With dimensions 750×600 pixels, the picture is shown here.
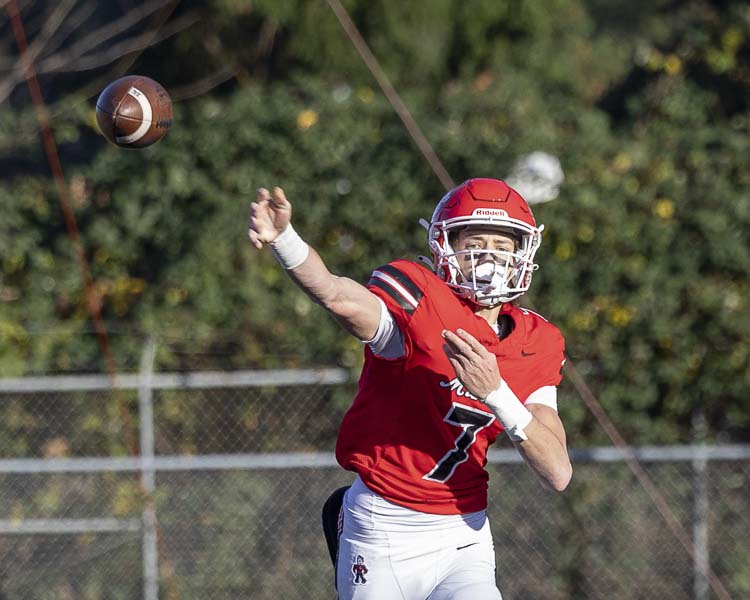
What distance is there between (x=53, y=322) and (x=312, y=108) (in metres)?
2.24

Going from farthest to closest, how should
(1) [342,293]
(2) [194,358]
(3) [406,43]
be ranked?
(3) [406,43] < (2) [194,358] < (1) [342,293]

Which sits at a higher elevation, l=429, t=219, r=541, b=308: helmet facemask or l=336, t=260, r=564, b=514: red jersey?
l=429, t=219, r=541, b=308: helmet facemask

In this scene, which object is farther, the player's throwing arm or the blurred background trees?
the blurred background trees

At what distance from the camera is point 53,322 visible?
7977 millimetres

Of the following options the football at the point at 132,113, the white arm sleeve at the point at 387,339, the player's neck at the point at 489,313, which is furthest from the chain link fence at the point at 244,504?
the white arm sleeve at the point at 387,339

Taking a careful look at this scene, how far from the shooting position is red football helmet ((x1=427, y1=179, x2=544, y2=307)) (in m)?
3.88

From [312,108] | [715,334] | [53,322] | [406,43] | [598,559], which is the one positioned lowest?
[598,559]

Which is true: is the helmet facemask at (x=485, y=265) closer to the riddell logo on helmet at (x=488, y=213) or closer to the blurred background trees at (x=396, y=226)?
the riddell logo on helmet at (x=488, y=213)

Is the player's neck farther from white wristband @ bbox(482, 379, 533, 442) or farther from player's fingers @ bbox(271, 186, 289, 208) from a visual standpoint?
player's fingers @ bbox(271, 186, 289, 208)

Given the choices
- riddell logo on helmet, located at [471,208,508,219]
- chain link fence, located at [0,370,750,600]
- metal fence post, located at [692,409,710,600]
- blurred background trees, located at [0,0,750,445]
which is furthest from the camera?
blurred background trees, located at [0,0,750,445]

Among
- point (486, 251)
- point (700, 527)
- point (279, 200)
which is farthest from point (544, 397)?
point (700, 527)

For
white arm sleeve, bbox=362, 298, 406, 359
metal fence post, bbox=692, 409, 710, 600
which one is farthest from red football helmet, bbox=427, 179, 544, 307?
metal fence post, bbox=692, 409, 710, 600

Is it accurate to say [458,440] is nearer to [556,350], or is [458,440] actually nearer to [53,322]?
[556,350]

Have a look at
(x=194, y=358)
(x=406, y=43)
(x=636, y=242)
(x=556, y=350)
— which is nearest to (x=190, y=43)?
(x=406, y=43)
